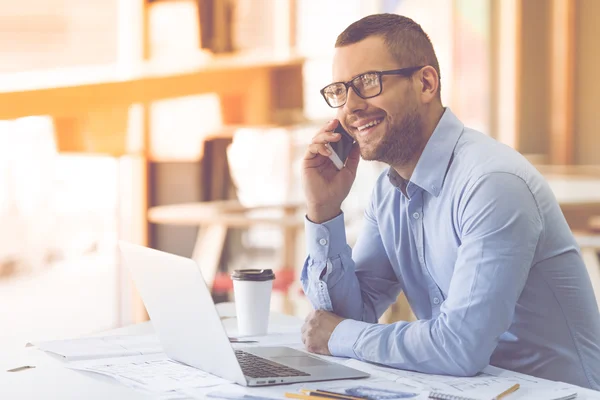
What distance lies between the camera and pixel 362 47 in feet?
5.08

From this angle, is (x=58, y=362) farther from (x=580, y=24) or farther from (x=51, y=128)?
(x=580, y=24)

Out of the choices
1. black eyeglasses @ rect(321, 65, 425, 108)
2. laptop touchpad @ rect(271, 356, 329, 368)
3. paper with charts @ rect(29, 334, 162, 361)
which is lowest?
paper with charts @ rect(29, 334, 162, 361)

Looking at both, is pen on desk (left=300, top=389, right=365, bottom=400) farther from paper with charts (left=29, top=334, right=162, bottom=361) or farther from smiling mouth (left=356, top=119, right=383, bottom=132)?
smiling mouth (left=356, top=119, right=383, bottom=132)

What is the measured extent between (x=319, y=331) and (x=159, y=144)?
9.83 ft

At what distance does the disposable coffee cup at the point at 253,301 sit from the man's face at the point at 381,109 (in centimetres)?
33

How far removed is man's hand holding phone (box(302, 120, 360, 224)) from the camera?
167cm

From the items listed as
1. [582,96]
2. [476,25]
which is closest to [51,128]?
[476,25]

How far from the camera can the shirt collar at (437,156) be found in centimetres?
152

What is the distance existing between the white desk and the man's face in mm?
629

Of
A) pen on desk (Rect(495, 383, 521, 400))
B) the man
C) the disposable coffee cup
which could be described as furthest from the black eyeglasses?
pen on desk (Rect(495, 383, 521, 400))

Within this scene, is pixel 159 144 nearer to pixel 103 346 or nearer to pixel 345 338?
pixel 103 346

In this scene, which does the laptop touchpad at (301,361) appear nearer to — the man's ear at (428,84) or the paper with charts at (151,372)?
the paper with charts at (151,372)

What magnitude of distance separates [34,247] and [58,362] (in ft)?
6.61

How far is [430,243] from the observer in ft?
5.11
